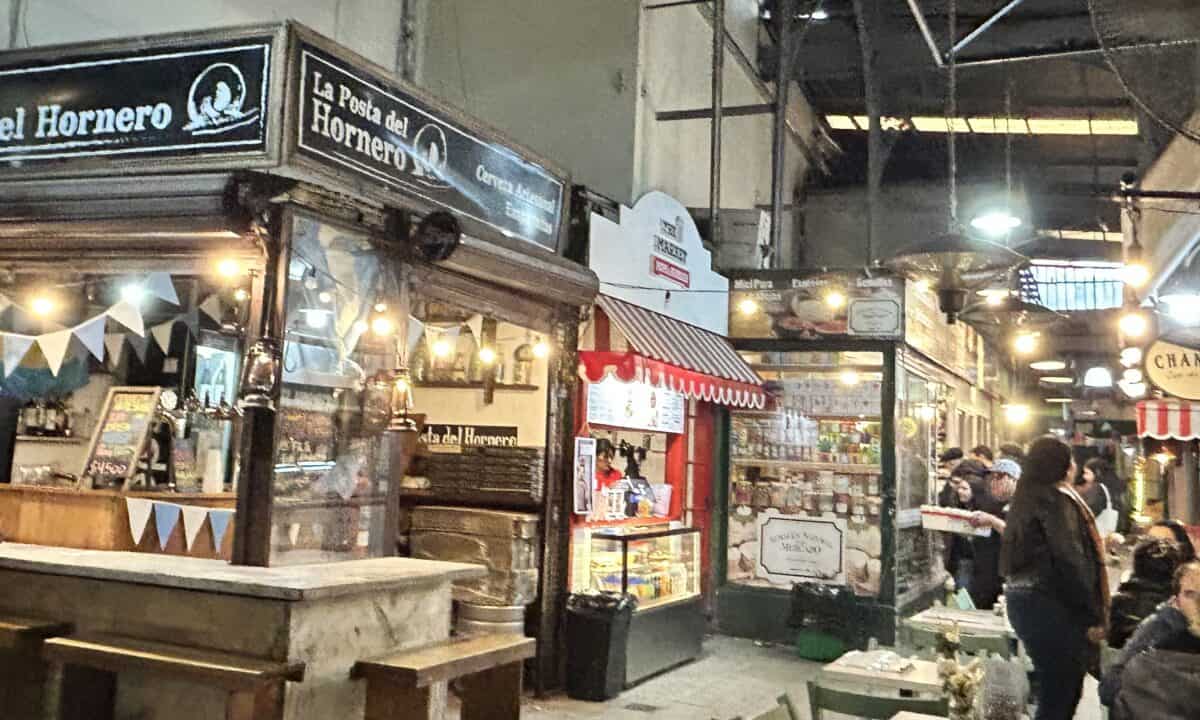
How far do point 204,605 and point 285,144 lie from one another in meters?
2.39

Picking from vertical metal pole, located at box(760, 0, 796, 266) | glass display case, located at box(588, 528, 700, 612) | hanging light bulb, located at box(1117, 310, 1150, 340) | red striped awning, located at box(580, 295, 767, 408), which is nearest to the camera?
red striped awning, located at box(580, 295, 767, 408)

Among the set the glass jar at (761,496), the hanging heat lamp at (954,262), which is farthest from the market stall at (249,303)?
the glass jar at (761,496)

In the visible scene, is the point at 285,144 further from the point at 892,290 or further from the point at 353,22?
the point at 892,290

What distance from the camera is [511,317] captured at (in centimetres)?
764

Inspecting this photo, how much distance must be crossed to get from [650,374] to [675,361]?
459 mm

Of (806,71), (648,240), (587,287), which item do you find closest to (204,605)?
(587,287)

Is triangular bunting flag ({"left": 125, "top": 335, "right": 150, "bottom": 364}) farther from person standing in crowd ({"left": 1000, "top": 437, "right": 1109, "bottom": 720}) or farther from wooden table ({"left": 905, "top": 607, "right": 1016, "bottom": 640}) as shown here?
person standing in crowd ({"left": 1000, "top": 437, "right": 1109, "bottom": 720})

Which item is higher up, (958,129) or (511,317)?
(958,129)

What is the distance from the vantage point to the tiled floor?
24.9 feet

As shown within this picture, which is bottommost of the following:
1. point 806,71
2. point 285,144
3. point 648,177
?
point 285,144

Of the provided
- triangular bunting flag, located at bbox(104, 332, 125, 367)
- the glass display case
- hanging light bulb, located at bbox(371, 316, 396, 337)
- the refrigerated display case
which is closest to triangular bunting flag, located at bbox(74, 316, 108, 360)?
triangular bunting flag, located at bbox(104, 332, 125, 367)

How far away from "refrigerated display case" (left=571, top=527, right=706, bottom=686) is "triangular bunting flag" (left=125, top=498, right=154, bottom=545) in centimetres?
328

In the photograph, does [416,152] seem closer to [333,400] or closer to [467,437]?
[333,400]

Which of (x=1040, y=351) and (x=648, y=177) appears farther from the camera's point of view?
(x=1040, y=351)
